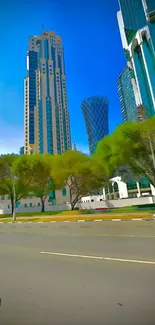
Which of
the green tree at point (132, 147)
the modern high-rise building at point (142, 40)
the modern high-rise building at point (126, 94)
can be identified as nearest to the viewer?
the green tree at point (132, 147)

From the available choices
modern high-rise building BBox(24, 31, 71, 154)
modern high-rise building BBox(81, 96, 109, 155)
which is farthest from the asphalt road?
modern high-rise building BBox(81, 96, 109, 155)

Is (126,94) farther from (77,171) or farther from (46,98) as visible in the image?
(77,171)

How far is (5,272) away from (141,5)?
145 m

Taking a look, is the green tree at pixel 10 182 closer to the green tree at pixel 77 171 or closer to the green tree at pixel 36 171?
the green tree at pixel 36 171

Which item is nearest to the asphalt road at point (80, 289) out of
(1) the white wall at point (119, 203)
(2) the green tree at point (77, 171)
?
(2) the green tree at point (77, 171)

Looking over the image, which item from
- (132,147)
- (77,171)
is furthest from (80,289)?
(77,171)

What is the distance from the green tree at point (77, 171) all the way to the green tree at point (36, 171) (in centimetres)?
485

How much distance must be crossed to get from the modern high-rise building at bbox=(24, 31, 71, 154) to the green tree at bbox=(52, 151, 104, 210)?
2992 inches

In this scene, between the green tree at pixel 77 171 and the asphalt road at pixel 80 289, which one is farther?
the green tree at pixel 77 171

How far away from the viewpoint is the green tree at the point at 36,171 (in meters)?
43.7

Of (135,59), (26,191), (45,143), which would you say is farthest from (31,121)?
(26,191)

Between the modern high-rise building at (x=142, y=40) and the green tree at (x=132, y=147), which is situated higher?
the modern high-rise building at (x=142, y=40)

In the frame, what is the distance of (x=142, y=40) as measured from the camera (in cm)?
11112

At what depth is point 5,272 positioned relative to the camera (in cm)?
564
